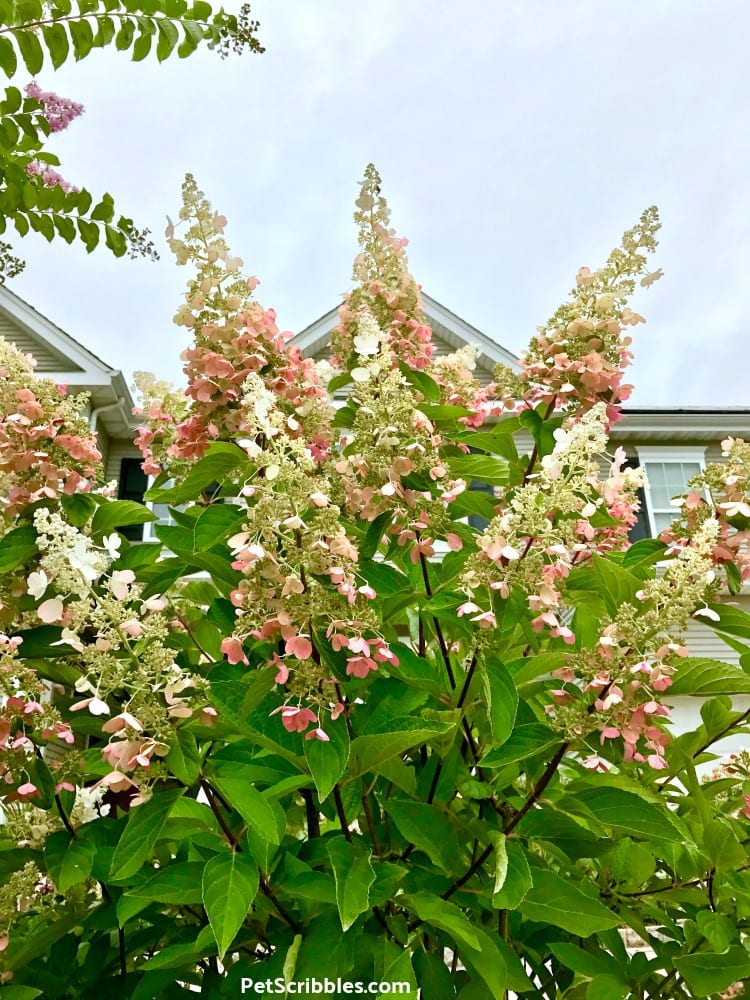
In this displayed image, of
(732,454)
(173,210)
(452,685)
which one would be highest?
(173,210)

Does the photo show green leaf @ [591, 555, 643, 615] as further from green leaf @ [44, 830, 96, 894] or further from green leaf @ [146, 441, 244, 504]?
green leaf @ [44, 830, 96, 894]

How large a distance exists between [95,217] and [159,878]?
181cm

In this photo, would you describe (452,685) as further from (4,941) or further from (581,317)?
(4,941)

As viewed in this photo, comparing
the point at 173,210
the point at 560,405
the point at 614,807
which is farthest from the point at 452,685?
the point at 173,210

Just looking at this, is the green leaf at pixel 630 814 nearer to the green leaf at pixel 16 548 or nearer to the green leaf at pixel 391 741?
the green leaf at pixel 391 741

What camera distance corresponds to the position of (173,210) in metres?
1.98

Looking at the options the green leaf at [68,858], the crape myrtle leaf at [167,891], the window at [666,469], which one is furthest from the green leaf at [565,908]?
the window at [666,469]

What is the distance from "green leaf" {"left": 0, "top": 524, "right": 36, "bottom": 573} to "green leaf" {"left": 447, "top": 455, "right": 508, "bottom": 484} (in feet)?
3.22

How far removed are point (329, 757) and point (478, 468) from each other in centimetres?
88

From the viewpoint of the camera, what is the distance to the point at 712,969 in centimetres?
160

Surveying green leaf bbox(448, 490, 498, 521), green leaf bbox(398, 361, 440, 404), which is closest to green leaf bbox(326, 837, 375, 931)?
green leaf bbox(448, 490, 498, 521)

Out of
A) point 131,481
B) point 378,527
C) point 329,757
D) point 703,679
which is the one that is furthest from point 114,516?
point 131,481

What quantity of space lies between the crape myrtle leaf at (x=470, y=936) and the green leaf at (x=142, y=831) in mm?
467

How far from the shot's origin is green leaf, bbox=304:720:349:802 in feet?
4.20
